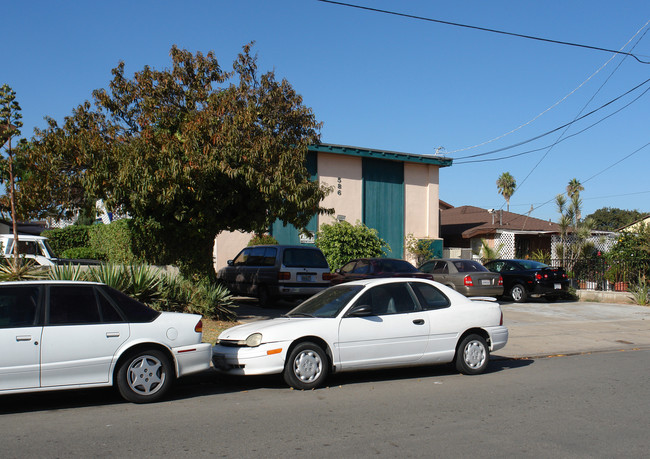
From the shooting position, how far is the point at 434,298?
353 inches

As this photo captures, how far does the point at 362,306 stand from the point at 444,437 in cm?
262

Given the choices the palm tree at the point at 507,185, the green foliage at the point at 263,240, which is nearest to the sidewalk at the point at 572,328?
the green foliage at the point at 263,240

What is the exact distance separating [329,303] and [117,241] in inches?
445

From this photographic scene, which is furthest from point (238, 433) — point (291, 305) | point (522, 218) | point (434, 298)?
point (522, 218)

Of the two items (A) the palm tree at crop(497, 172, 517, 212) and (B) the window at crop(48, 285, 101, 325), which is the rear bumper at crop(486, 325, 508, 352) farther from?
(A) the palm tree at crop(497, 172, 517, 212)

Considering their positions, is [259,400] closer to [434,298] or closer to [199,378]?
[199,378]

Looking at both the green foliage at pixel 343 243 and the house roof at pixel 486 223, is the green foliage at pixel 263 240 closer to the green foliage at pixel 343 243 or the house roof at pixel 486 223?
the green foliage at pixel 343 243

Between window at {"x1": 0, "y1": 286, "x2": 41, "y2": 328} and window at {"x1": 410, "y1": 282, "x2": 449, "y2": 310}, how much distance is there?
16.6 ft

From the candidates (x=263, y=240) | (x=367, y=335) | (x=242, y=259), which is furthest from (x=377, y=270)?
(x=367, y=335)

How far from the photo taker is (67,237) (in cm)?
2773

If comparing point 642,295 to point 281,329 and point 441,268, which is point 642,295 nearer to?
point 441,268

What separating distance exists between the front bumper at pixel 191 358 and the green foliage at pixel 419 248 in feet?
71.0

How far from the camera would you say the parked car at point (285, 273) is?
16.3 metres

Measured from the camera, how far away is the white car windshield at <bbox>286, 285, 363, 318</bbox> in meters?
8.44
